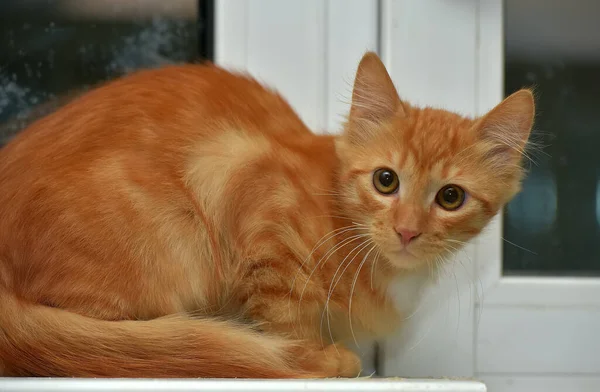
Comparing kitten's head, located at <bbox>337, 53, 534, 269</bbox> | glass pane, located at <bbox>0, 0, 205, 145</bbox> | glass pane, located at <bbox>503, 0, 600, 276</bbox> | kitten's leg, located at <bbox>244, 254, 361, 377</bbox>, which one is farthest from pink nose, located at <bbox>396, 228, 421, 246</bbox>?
glass pane, located at <bbox>0, 0, 205, 145</bbox>

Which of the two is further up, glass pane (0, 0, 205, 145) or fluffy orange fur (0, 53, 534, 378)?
glass pane (0, 0, 205, 145)

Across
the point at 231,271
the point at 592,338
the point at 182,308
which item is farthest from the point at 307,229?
the point at 592,338

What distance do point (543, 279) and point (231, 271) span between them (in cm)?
76

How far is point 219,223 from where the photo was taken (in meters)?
1.27

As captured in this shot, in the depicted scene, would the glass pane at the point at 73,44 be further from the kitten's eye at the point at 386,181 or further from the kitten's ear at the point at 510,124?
the kitten's ear at the point at 510,124

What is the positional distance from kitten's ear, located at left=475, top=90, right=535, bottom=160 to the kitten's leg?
0.41 meters

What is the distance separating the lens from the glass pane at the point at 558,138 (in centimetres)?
162

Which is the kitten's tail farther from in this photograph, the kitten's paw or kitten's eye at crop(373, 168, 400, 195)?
kitten's eye at crop(373, 168, 400, 195)

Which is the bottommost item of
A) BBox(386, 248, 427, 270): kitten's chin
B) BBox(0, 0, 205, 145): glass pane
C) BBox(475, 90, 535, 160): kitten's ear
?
BBox(386, 248, 427, 270): kitten's chin

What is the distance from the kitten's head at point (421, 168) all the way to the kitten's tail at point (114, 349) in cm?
30

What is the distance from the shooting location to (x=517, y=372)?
5.27 ft

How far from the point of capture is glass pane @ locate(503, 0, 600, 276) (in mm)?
1624

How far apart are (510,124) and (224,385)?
0.65 meters

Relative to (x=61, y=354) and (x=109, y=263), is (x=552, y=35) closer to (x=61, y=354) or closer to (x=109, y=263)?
(x=109, y=263)
